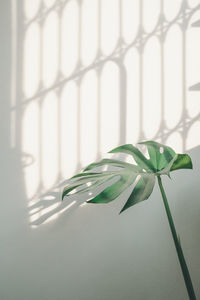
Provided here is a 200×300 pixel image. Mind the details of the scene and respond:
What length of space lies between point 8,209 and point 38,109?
1.60 ft

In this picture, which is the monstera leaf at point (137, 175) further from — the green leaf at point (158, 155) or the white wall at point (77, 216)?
the white wall at point (77, 216)

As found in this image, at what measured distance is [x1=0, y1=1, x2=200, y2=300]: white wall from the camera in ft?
5.35

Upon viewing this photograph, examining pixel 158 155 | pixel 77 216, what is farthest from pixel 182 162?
pixel 77 216

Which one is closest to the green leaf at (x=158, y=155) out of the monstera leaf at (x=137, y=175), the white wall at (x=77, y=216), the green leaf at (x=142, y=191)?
the monstera leaf at (x=137, y=175)

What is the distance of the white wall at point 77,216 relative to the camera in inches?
64.2

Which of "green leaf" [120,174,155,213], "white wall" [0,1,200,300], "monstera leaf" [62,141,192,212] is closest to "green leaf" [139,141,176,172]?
"monstera leaf" [62,141,192,212]

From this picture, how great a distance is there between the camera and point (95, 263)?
1.63 meters

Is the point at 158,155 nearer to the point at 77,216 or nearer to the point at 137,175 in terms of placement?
the point at 137,175

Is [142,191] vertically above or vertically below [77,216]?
above

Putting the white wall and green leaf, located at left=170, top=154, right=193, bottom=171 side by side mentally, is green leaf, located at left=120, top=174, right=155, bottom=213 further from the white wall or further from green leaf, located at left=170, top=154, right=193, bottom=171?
the white wall

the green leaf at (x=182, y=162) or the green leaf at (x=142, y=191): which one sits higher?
the green leaf at (x=182, y=162)

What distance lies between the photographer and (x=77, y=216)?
163cm

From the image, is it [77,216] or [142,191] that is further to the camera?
[77,216]

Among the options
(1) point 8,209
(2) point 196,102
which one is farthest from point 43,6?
(1) point 8,209
